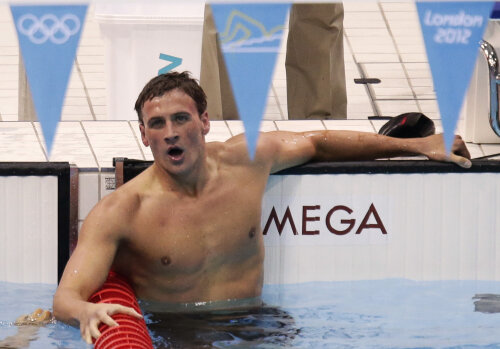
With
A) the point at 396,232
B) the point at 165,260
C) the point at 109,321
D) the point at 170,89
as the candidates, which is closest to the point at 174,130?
the point at 170,89

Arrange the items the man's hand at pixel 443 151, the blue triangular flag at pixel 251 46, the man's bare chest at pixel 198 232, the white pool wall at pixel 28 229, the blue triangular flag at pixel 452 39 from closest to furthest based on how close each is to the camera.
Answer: the blue triangular flag at pixel 251 46 → the blue triangular flag at pixel 452 39 → the man's bare chest at pixel 198 232 → the white pool wall at pixel 28 229 → the man's hand at pixel 443 151

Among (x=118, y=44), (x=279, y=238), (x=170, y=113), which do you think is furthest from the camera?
(x=118, y=44)

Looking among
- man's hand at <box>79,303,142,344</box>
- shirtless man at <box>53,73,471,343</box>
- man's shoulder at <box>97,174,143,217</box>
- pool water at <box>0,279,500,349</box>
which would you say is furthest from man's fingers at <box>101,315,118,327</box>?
man's shoulder at <box>97,174,143,217</box>

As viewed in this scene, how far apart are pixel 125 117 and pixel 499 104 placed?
83.6 inches

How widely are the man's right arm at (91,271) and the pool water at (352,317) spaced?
280 mm

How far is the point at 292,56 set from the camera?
5398 mm

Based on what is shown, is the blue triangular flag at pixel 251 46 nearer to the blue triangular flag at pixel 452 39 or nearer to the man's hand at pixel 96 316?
the blue triangular flag at pixel 452 39

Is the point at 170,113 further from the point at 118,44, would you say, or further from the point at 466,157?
the point at 118,44

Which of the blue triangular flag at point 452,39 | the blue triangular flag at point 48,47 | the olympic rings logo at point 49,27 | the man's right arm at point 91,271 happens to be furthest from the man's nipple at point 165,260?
the blue triangular flag at point 452,39

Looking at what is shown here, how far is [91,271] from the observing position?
3.58 metres

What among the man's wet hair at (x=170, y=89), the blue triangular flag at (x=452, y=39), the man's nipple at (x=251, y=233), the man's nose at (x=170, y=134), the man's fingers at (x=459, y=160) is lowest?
the man's nipple at (x=251, y=233)

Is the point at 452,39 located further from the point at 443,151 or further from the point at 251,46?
the point at 443,151

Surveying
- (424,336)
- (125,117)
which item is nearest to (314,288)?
(424,336)

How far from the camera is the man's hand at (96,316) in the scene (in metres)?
3.28
